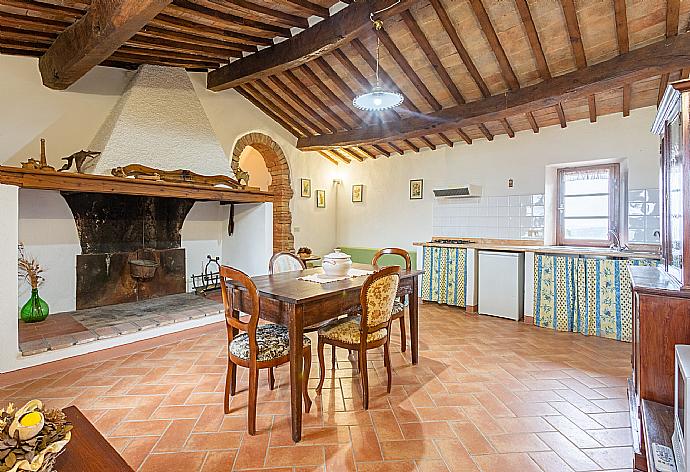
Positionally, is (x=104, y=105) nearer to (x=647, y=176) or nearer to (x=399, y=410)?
(x=399, y=410)

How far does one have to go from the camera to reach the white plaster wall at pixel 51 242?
13.2 feet

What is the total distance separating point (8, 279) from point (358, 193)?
17.7ft

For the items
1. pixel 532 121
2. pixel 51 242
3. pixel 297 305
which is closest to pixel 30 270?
pixel 51 242

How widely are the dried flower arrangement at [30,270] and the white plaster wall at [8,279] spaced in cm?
93

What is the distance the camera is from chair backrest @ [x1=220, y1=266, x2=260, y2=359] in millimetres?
2140

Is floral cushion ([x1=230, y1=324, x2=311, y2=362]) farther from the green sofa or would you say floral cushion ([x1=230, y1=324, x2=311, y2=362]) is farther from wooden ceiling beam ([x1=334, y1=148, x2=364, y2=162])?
wooden ceiling beam ([x1=334, y1=148, x2=364, y2=162])

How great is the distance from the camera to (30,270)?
3.76 meters

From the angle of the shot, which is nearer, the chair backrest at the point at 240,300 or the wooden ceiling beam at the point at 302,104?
the chair backrest at the point at 240,300

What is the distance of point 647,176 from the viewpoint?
4293 millimetres

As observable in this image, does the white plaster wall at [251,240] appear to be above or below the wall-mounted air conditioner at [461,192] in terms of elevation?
below

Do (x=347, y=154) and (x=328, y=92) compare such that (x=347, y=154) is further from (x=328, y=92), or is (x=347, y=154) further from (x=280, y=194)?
(x=328, y=92)

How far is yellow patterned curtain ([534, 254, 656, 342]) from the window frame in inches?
29.4

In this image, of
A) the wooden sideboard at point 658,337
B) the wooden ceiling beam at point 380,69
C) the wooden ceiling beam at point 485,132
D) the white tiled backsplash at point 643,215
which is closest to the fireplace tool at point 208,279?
the wooden ceiling beam at point 380,69

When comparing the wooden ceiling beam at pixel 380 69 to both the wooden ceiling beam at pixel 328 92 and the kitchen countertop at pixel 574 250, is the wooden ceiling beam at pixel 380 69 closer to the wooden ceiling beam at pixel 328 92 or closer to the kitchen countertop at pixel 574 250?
the wooden ceiling beam at pixel 328 92
